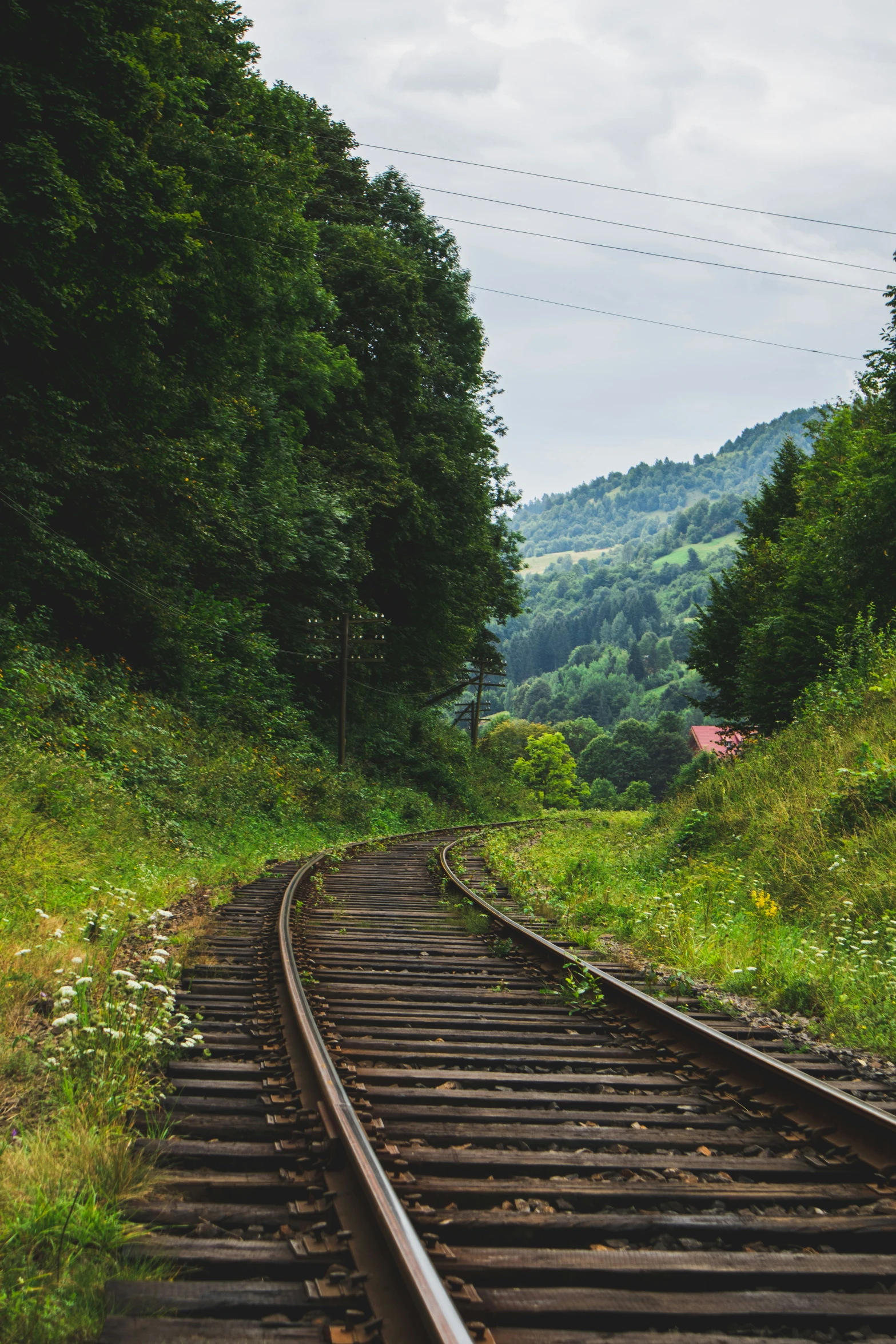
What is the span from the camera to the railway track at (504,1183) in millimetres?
2406

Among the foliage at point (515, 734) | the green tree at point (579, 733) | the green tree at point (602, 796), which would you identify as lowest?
the green tree at point (602, 796)

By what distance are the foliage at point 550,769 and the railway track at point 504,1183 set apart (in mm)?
76829

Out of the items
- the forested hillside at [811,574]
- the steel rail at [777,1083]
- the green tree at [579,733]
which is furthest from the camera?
the green tree at [579,733]

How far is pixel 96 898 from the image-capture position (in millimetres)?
7934

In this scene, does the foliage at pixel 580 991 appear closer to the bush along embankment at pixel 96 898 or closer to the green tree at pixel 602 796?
the bush along embankment at pixel 96 898

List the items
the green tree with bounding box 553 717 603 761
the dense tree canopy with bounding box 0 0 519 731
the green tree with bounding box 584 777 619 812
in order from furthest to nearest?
the green tree with bounding box 553 717 603 761 < the green tree with bounding box 584 777 619 812 < the dense tree canopy with bounding box 0 0 519 731

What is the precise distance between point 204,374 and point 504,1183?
18.2 m

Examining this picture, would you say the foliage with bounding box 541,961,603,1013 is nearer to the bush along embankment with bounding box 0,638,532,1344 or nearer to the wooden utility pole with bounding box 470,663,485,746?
the bush along embankment with bounding box 0,638,532,1344

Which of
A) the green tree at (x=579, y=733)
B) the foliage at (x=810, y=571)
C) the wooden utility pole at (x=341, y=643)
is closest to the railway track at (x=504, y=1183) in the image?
the foliage at (x=810, y=571)

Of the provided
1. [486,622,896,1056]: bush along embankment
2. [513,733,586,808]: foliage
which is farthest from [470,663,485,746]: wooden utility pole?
[486,622,896,1056]: bush along embankment

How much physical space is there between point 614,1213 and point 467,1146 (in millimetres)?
759

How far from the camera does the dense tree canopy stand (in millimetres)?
12430

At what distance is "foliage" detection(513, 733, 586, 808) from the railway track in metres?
76.8

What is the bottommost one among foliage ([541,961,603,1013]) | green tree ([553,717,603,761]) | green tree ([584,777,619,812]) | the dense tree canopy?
green tree ([584,777,619,812])
